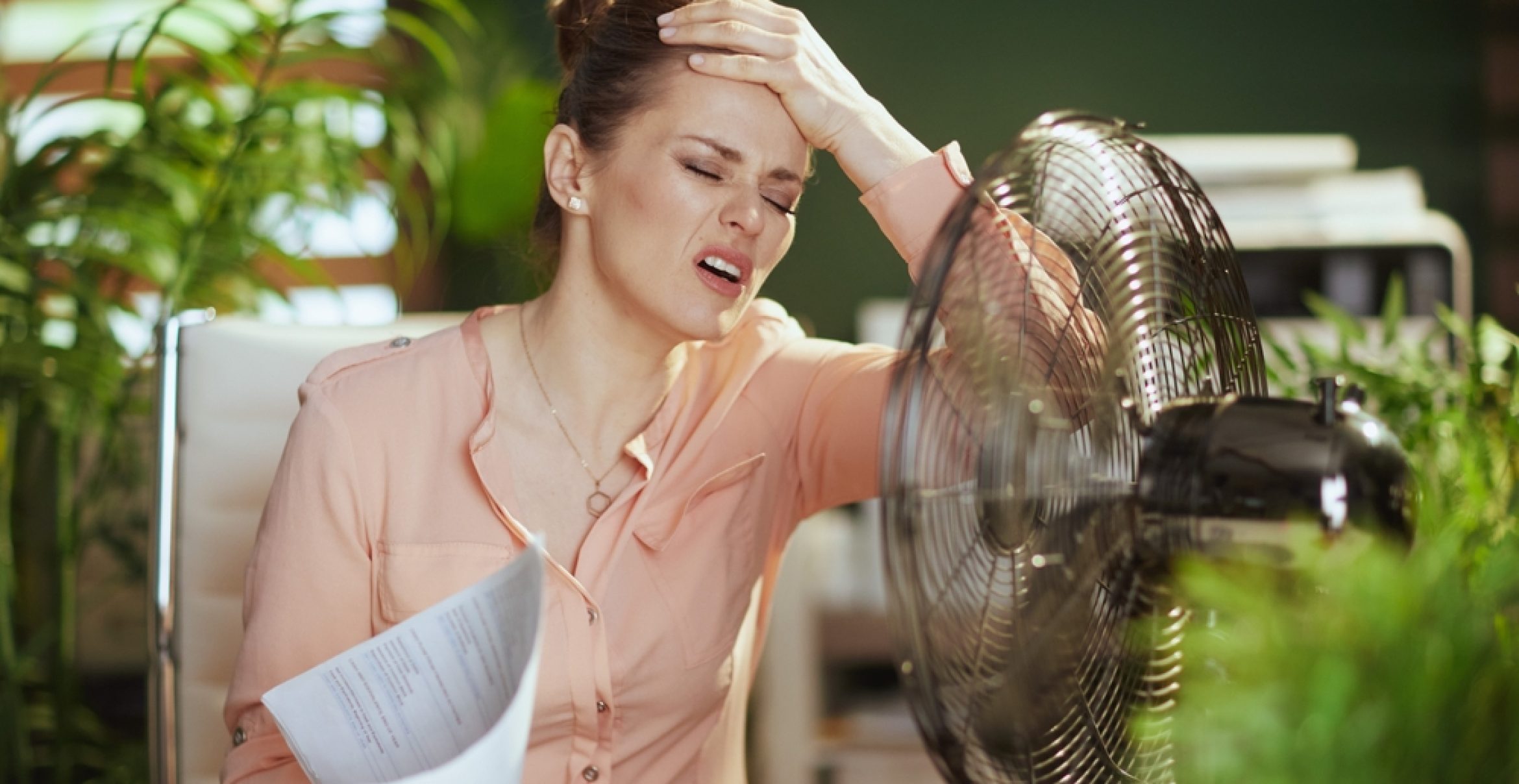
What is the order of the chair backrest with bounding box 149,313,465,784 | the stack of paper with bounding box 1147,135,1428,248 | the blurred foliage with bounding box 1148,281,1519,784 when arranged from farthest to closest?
1. the stack of paper with bounding box 1147,135,1428,248
2. the chair backrest with bounding box 149,313,465,784
3. the blurred foliage with bounding box 1148,281,1519,784

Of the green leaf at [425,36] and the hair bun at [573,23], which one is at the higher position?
the green leaf at [425,36]

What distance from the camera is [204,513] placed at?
1246mm

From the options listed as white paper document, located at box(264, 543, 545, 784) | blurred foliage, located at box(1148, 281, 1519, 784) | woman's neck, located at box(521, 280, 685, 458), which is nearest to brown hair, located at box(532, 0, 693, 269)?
woman's neck, located at box(521, 280, 685, 458)

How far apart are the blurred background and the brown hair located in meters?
0.22

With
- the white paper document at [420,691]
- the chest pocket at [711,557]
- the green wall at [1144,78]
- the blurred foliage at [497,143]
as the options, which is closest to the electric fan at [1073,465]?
the white paper document at [420,691]

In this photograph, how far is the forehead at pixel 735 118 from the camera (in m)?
1.02

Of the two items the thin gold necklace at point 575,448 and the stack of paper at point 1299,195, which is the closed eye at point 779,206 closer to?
the thin gold necklace at point 575,448

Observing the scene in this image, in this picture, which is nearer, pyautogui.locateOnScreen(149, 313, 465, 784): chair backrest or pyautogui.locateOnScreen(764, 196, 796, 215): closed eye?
pyautogui.locateOnScreen(764, 196, 796, 215): closed eye

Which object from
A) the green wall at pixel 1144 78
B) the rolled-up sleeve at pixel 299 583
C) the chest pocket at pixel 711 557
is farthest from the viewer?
the green wall at pixel 1144 78

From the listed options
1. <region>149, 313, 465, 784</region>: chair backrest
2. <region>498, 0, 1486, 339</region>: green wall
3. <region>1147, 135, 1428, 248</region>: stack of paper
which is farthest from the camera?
<region>498, 0, 1486, 339</region>: green wall

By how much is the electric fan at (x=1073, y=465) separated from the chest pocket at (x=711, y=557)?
0.45 metres

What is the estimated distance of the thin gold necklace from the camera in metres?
1.11

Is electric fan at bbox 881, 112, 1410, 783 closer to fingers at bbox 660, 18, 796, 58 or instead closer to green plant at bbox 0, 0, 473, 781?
fingers at bbox 660, 18, 796, 58

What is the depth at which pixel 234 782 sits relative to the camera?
97cm
